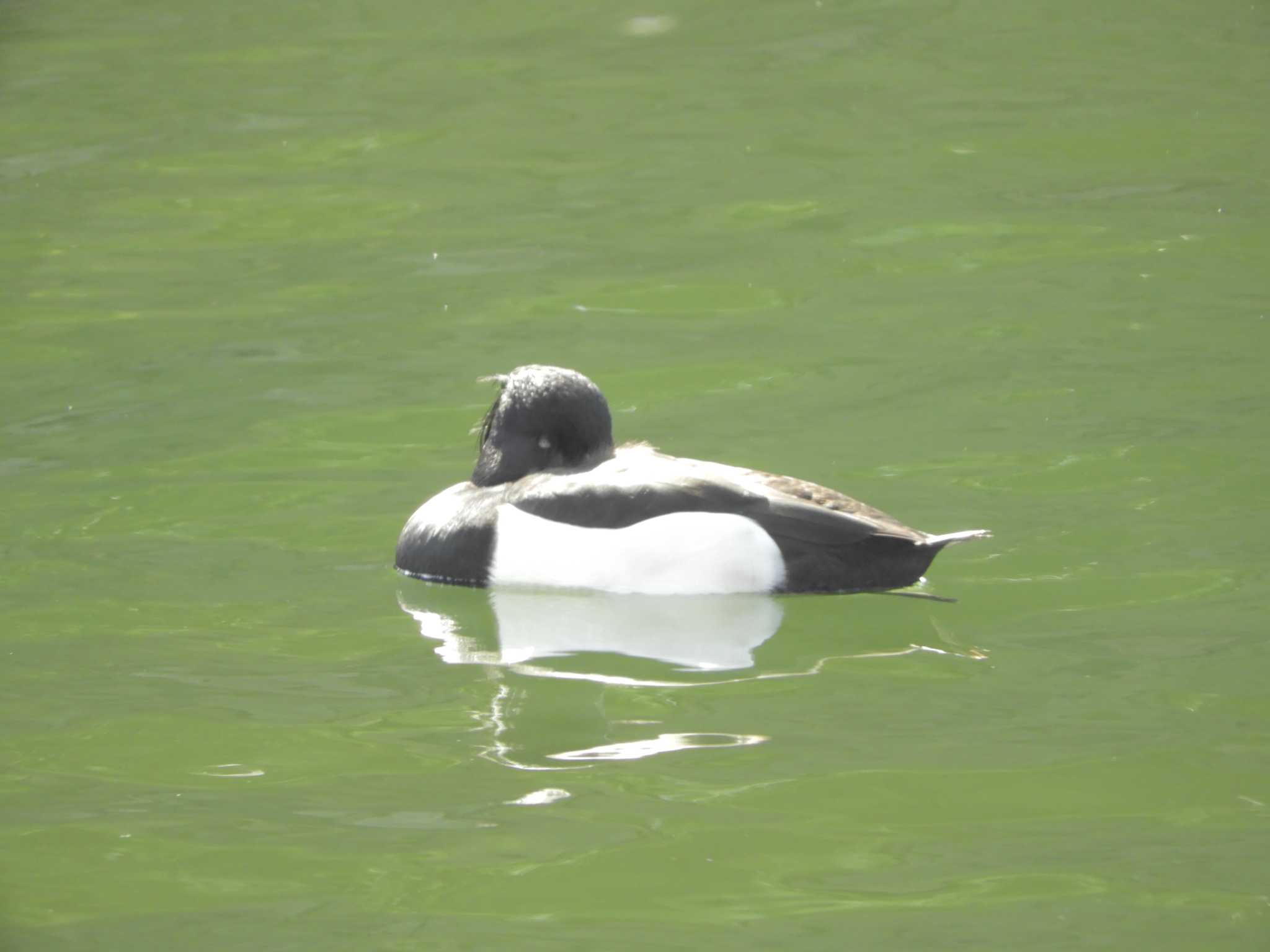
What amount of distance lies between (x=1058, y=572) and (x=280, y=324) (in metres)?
5.11

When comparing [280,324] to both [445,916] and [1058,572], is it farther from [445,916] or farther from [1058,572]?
[445,916]

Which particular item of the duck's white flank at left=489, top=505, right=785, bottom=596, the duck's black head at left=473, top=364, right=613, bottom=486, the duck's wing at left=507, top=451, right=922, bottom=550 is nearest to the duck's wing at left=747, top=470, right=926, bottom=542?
the duck's wing at left=507, top=451, right=922, bottom=550

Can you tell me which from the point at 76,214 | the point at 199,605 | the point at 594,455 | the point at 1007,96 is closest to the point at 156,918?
the point at 199,605

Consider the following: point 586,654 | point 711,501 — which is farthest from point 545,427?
point 586,654

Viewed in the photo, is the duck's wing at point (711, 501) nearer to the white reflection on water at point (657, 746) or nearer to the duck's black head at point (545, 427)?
the duck's black head at point (545, 427)

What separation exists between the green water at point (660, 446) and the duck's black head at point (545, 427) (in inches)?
20.8

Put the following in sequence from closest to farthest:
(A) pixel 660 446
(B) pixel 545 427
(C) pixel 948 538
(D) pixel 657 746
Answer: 1. (D) pixel 657 746
2. (C) pixel 948 538
3. (B) pixel 545 427
4. (A) pixel 660 446

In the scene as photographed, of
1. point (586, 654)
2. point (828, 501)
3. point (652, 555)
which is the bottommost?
point (586, 654)

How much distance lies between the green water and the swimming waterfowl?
13 centimetres

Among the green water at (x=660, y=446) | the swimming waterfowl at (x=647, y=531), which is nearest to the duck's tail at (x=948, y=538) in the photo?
the swimming waterfowl at (x=647, y=531)

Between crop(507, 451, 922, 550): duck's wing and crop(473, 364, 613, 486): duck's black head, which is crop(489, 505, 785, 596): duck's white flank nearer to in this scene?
crop(507, 451, 922, 550): duck's wing

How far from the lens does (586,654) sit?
21.0 feet

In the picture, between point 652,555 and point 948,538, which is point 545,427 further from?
point 948,538

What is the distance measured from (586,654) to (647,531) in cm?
63
